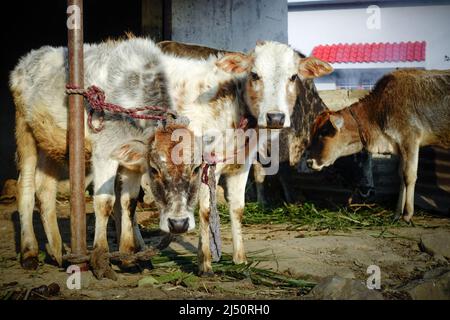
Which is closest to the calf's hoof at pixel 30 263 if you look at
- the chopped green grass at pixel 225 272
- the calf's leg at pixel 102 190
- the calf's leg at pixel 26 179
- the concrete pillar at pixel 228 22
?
the calf's leg at pixel 26 179

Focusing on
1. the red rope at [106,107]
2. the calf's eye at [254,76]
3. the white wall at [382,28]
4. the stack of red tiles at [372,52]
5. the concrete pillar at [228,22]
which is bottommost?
the red rope at [106,107]

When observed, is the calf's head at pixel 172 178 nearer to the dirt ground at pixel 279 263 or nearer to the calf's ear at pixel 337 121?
the dirt ground at pixel 279 263

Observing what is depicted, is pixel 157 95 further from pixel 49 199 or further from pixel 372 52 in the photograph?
pixel 372 52

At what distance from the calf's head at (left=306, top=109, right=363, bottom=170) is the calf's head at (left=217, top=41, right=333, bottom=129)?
3161mm

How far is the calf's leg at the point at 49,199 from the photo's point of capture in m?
5.71

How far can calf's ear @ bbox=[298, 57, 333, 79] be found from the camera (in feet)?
19.4

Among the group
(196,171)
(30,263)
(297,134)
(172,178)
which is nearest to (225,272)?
(196,171)

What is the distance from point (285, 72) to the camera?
555 cm

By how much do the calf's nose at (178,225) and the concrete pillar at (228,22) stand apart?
17.1ft

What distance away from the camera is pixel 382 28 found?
2533 cm

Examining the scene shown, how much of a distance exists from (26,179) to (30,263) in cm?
89

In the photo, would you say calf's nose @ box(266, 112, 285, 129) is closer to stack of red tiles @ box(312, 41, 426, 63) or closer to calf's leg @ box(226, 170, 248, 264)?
calf's leg @ box(226, 170, 248, 264)

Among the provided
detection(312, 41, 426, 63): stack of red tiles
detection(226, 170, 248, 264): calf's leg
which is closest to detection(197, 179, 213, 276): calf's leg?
detection(226, 170, 248, 264): calf's leg
